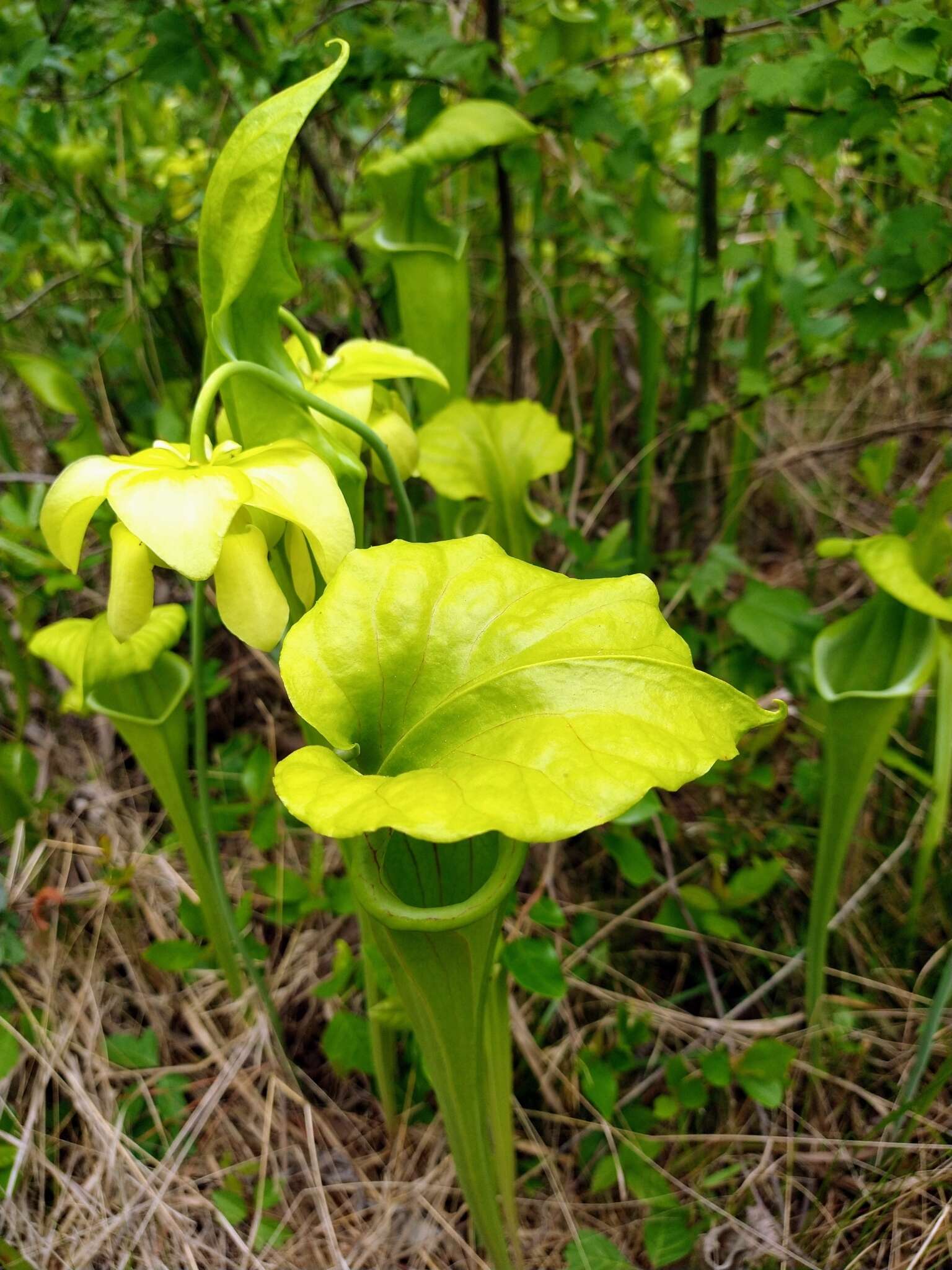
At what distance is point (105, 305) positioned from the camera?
5.51 feet

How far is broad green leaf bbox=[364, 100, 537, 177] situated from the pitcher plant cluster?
10.9 inches

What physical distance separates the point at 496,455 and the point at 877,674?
51 centimetres

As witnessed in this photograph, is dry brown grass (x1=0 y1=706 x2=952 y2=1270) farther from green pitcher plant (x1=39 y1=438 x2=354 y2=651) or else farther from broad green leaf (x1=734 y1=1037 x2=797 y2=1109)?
green pitcher plant (x1=39 y1=438 x2=354 y2=651)

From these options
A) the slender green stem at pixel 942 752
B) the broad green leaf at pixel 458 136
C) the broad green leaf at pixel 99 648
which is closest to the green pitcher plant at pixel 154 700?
the broad green leaf at pixel 99 648

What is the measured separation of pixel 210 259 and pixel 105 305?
127 cm

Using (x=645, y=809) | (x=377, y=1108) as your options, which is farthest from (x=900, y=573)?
(x=377, y=1108)

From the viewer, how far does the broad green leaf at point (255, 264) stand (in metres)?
0.57

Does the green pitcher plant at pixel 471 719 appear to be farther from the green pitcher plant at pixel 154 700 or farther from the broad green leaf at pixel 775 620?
the broad green leaf at pixel 775 620

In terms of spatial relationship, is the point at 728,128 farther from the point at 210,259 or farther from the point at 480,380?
the point at 210,259

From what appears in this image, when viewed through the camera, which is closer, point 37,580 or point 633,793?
point 633,793

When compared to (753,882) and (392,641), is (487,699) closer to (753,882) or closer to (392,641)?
(392,641)

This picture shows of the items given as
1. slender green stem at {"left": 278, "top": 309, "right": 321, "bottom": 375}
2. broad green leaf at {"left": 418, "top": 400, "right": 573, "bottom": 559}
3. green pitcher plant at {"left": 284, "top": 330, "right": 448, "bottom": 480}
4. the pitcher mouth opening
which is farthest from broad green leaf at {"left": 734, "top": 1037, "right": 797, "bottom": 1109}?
slender green stem at {"left": 278, "top": 309, "right": 321, "bottom": 375}

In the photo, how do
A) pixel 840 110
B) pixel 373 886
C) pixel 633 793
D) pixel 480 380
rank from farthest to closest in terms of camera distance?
pixel 480 380 → pixel 840 110 → pixel 373 886 → pixel 633 793

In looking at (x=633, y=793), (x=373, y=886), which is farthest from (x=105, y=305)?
(x=633, y=793)
